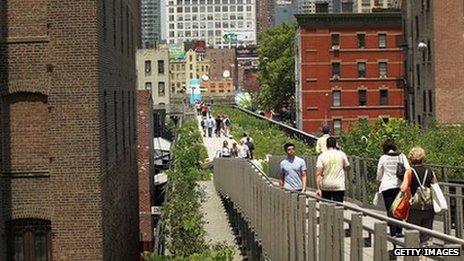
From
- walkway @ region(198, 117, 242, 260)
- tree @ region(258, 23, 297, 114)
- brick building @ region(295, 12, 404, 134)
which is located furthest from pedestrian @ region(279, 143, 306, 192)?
tree @ region(258, 23, 297, 114)

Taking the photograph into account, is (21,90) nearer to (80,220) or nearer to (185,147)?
(80,220)

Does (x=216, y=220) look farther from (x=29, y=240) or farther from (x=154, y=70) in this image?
(x=154, y=70)

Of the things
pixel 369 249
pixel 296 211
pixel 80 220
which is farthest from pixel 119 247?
pixel 369 249

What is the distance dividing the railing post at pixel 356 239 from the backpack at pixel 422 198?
8.48ft

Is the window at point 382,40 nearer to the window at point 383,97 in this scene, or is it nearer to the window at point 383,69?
the window at point 383,69

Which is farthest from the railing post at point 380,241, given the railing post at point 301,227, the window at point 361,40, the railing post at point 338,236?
the window at point 361,40

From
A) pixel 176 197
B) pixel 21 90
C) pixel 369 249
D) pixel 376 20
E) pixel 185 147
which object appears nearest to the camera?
pixel 369 249

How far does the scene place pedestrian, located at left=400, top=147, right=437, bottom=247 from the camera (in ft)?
39.0

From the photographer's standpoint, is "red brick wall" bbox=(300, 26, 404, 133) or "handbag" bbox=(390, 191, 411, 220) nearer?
"handbag" bbox=(390, 191, 411, 220)

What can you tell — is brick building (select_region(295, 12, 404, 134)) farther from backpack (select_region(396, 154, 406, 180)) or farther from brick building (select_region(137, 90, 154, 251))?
backpack (select_region(396, 154, 406, 180))

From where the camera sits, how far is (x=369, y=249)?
30.4 ft

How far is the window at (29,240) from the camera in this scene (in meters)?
21.9

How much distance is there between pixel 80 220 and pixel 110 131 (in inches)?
168

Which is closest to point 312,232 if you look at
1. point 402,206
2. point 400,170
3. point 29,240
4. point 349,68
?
point 402,206
